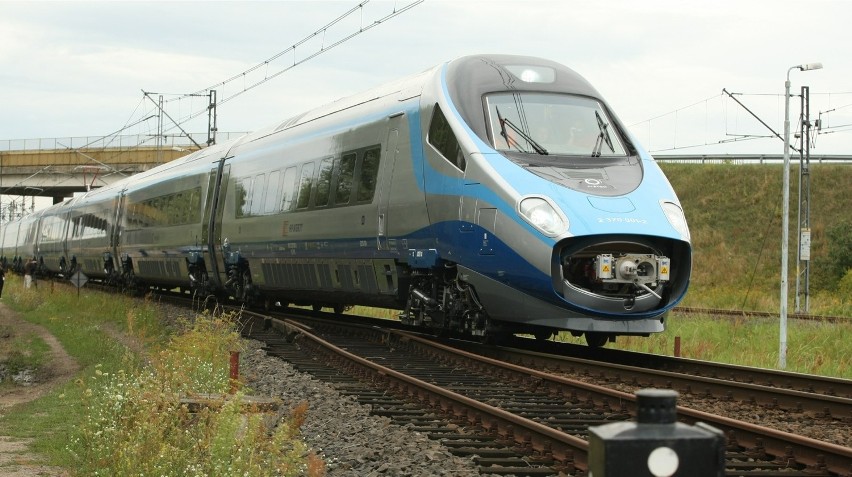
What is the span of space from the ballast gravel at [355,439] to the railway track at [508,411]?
0.18 meters

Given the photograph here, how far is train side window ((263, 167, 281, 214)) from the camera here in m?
19.0

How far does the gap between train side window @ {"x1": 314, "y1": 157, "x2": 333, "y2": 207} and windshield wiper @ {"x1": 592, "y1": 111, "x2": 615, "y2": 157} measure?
4.82 m

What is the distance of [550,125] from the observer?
42.7ft

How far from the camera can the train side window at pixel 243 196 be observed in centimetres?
2072

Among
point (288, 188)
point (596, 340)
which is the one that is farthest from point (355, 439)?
point (288, 188)

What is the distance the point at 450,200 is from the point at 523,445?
5.34 metres

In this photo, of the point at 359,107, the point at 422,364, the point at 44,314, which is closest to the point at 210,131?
the point at 44,314

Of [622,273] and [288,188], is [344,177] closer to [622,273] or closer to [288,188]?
[288,188]

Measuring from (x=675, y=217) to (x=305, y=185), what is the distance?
24.4 ft

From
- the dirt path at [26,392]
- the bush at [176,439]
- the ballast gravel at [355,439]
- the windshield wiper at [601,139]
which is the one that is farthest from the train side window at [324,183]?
the bush at [176,439]

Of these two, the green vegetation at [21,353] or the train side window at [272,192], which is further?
the green vegetation at [21,353]

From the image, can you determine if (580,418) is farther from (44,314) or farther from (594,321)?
(44,314)

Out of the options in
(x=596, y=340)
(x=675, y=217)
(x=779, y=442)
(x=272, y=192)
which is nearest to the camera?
(x=779, y=442)

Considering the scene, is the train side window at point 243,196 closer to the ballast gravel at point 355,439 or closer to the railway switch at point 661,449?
the ballast gravel at point 355,439
